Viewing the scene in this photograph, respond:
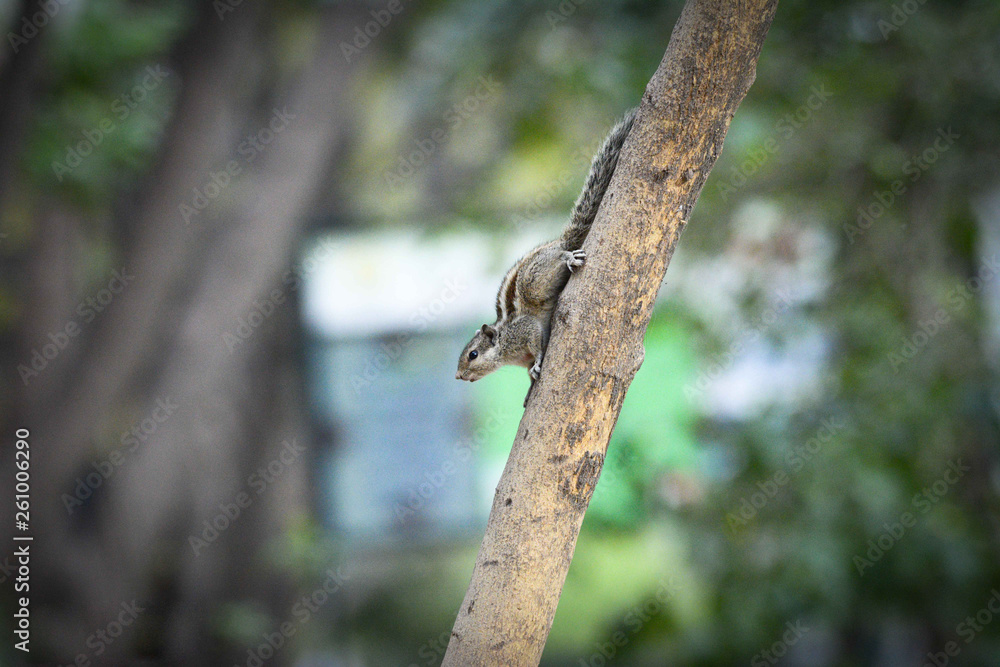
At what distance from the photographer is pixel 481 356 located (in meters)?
2.20

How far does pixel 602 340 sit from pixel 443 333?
3.64 meters

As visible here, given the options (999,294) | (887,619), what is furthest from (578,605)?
(999,294)

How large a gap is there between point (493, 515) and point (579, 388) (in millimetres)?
253

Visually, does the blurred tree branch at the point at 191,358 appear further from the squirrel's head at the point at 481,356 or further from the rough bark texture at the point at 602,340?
the rough bark texture at the point at 602,340

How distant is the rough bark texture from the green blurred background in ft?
5.56

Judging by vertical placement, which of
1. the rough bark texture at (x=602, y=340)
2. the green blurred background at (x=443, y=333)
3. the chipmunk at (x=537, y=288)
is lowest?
the rough bark texture at (x=602, y=340)

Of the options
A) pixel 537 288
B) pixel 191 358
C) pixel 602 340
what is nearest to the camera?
pixel 602 340

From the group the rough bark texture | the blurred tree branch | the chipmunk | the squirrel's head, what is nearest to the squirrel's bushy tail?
the chipmunk

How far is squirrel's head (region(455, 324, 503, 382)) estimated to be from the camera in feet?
7.03

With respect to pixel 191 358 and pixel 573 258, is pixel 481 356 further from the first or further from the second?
pixel 191 358

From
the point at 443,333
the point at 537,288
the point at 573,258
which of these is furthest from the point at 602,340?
the point at 443,333

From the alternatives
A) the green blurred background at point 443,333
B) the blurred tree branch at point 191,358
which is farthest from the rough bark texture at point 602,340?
the blurred tree branch at point 191,358

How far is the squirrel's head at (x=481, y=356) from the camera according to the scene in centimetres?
214

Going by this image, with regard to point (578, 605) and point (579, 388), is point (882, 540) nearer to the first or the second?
point (578, 605)
